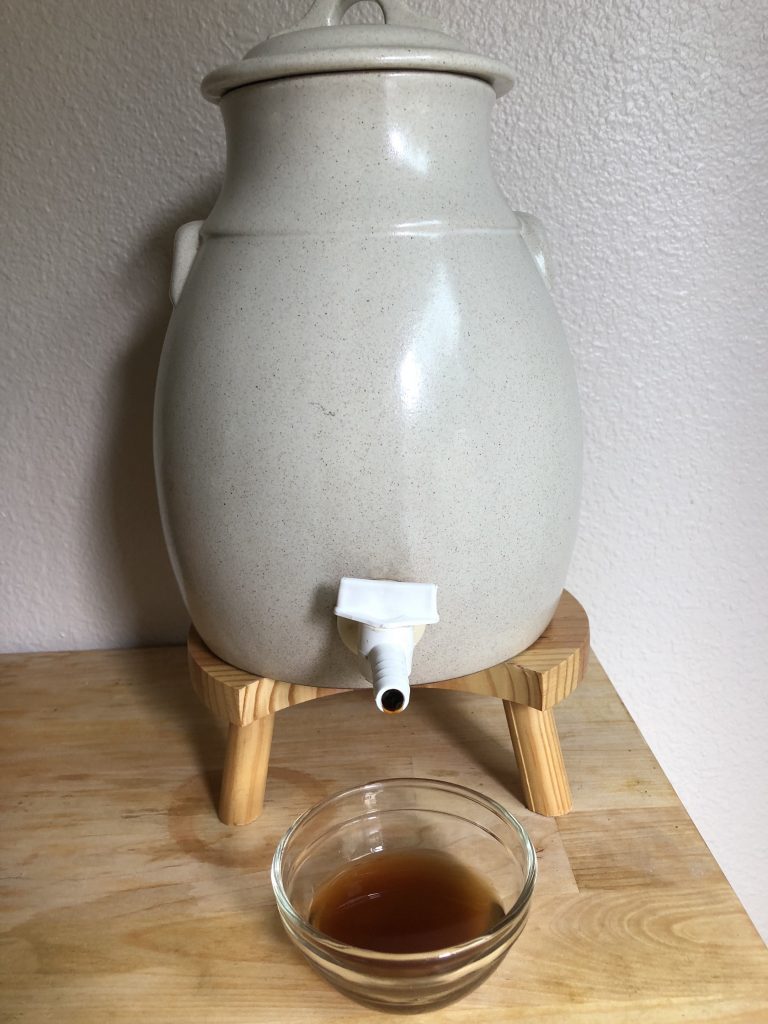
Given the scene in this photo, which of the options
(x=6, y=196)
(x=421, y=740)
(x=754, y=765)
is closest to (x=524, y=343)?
(x=421, y=740)

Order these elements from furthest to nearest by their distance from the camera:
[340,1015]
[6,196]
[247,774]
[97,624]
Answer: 1. [97,624]
2. [6,196]
3. [247,774]
4. [340,1015]

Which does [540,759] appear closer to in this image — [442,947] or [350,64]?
[442,947]

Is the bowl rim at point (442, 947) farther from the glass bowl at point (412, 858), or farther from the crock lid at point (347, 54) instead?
the crock lid at point (347, 54)

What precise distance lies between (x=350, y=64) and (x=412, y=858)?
43 centimetres

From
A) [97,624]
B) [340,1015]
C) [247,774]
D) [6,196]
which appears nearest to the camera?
[340,1015]

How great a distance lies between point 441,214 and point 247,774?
0.37 metres

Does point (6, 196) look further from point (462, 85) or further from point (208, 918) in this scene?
point (208, 918)

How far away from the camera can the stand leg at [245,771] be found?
57 centimetres

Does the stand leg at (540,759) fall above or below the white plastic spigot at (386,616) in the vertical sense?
below

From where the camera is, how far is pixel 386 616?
0.47 metres

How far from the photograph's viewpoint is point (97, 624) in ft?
2.73

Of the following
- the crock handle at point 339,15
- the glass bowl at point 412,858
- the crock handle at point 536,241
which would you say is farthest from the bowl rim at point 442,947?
the crock handle at point 339,15

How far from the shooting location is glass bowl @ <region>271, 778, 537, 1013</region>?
0.40 metres

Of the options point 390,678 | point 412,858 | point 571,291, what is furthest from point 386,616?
point 571,291
